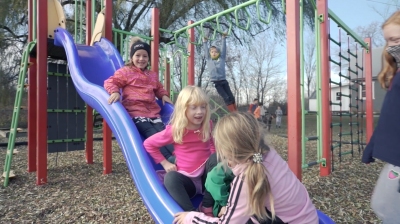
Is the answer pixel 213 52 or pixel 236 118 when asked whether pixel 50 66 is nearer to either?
pixel 213 52

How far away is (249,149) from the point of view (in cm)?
134

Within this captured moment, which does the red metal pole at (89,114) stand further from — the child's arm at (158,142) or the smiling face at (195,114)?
the smiling face at (195,114)

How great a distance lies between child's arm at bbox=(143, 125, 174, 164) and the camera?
2199 millimetres

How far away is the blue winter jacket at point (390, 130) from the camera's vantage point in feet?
4.26

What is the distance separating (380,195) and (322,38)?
111 inches

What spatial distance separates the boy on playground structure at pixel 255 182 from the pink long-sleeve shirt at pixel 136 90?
5.90ft

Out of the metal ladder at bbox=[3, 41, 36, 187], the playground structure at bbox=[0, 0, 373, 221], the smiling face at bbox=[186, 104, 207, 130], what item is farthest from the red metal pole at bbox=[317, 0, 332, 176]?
the metal ladder at bbox=[3, 41, 36, 187]

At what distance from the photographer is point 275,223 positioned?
136 centimetres

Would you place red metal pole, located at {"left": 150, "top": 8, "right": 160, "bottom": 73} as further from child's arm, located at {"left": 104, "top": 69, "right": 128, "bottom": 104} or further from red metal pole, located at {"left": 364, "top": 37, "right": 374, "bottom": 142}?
red metal pole, located at {"left": 364, "top": 37, "right": 374, "bottom": 142}

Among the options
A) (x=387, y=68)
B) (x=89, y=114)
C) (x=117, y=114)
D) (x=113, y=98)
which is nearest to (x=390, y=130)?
(x=387, y=68)

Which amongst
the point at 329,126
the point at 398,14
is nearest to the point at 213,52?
the point at 329,126

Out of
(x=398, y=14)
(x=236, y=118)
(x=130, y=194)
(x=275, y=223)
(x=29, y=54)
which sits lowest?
(x=130, y=194)

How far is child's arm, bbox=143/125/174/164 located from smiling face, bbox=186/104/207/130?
149mm

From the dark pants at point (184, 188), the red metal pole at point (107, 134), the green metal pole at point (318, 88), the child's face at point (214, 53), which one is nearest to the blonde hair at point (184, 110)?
the dark pants at point (184, 188)
